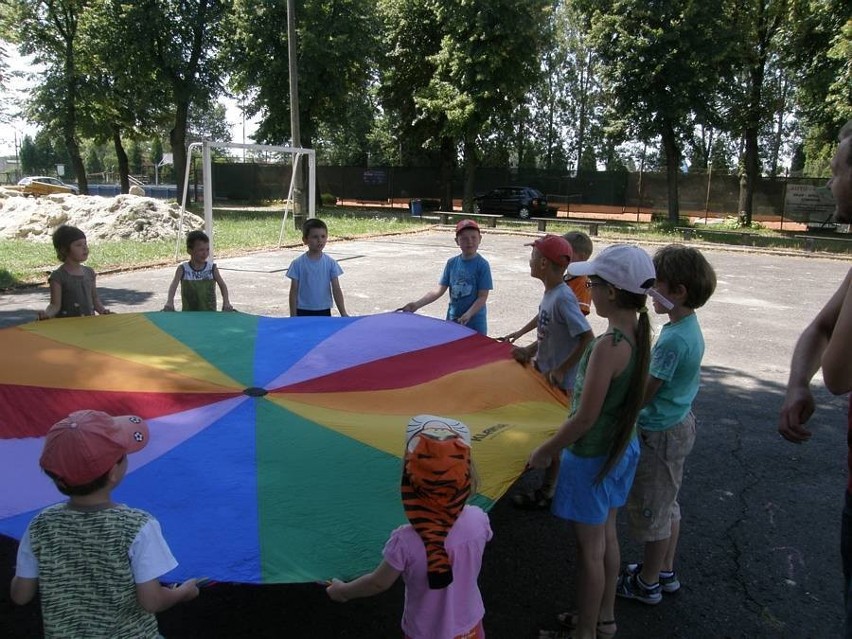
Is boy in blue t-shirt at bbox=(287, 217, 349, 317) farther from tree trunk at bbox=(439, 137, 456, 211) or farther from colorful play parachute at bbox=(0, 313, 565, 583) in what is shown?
tree trunk at bbox=(439, 137, 456, 211)

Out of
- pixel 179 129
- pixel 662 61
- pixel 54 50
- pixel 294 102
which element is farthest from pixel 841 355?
pixel 54 50

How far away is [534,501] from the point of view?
4.01 metres

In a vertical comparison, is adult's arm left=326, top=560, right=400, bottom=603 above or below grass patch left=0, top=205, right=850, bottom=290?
below

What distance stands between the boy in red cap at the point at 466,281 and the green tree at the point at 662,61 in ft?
71.2

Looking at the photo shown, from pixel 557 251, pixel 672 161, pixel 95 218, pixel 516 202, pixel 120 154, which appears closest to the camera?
pixel 557 251

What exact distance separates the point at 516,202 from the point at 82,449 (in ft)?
101

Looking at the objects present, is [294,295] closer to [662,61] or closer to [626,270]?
[626,270]

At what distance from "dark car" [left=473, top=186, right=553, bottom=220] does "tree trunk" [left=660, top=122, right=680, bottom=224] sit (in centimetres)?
655

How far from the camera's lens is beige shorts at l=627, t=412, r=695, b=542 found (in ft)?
9.46

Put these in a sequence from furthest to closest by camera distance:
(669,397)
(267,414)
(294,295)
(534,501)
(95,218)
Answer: (95,218), (294,295), (534,501), (267,414), (669,397)

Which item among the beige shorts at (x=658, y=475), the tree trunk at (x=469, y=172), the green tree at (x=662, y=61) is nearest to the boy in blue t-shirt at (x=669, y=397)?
the beige shorts at (x=658, y=475)

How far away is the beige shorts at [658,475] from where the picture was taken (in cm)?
288

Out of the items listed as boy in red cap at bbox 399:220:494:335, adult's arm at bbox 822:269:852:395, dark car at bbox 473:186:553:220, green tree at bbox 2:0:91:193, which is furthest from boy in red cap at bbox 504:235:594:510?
green tree at bbox 2:0:91:193

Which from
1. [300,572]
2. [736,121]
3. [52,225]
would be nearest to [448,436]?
[300,572]
